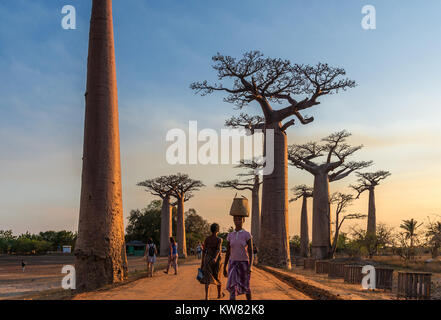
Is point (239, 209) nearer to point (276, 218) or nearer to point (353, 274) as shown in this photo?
point (353, 274)

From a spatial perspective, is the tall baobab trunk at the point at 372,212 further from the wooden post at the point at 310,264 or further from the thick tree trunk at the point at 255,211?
the wooden post at the point at 310,264

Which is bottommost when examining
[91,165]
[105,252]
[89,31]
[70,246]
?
[70,246]

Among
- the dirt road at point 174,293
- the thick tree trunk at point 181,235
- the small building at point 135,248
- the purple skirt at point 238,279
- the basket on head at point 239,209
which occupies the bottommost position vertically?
the small building at point 135,248

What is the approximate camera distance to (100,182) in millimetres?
11945

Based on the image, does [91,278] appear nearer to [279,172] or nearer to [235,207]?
[235,207]

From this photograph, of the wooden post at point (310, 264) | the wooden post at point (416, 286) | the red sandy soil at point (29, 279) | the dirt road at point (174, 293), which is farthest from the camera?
the wooden post at point (310, 264)

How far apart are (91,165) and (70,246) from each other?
47.0 m

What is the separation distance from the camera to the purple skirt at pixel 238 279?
6.93 meters

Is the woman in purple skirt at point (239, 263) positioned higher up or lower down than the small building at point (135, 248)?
higher up

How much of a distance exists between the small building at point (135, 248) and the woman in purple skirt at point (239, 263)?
153ft

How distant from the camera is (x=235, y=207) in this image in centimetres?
757

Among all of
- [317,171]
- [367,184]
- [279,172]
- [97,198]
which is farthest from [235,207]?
[367,184]

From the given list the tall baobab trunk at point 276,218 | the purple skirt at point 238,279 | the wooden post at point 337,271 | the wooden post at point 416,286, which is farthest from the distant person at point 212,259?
the wooden post at point 337,271

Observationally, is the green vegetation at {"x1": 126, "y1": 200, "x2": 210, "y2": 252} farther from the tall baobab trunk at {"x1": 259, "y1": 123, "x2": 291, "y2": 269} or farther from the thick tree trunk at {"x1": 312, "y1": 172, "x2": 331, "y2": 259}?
the tall baobab trunk at {"x1": 259, "y1": 123, "x2": 291, "y2": 269}
